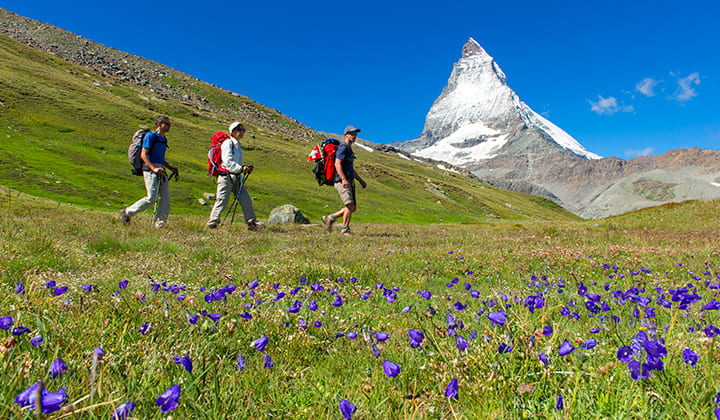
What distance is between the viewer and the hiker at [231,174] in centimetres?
1233

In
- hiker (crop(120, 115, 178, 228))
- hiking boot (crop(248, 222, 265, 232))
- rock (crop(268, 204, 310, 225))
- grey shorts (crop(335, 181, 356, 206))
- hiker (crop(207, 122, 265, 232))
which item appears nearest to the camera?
hiker (crop(120, 115, 178, 228))

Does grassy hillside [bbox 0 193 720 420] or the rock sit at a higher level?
grassy hillside [bbox 0 193 720 420]

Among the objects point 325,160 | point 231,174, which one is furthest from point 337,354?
point 325,160

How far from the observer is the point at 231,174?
12.9 meters

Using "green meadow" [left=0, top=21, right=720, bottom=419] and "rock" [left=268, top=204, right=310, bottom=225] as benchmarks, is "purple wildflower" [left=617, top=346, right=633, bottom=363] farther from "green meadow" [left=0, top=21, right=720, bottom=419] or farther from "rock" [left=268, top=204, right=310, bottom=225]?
"rock" [left=268, top=204, right=310, bottom=225]

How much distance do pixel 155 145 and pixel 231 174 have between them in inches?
96.2

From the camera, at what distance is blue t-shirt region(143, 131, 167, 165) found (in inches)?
449

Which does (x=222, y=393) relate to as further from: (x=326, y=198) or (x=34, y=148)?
(x=34, y=148)

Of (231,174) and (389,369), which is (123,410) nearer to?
(389,369)

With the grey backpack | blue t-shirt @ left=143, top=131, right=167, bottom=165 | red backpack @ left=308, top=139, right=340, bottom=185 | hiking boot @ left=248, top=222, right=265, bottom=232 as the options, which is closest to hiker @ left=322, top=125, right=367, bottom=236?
Answer: red backpack @ left=308, top=139, right=340, bottom=185

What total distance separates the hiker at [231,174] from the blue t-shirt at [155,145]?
1.82 metres

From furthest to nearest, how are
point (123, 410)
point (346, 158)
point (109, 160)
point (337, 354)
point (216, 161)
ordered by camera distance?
point (109, 160)
point (346, 158)
point (216, 161)
point (337, 354)
point (123, 410)

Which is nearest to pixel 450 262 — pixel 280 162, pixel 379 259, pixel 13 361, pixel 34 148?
pixel 379 259

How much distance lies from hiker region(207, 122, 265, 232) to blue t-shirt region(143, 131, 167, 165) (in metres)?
1.82
